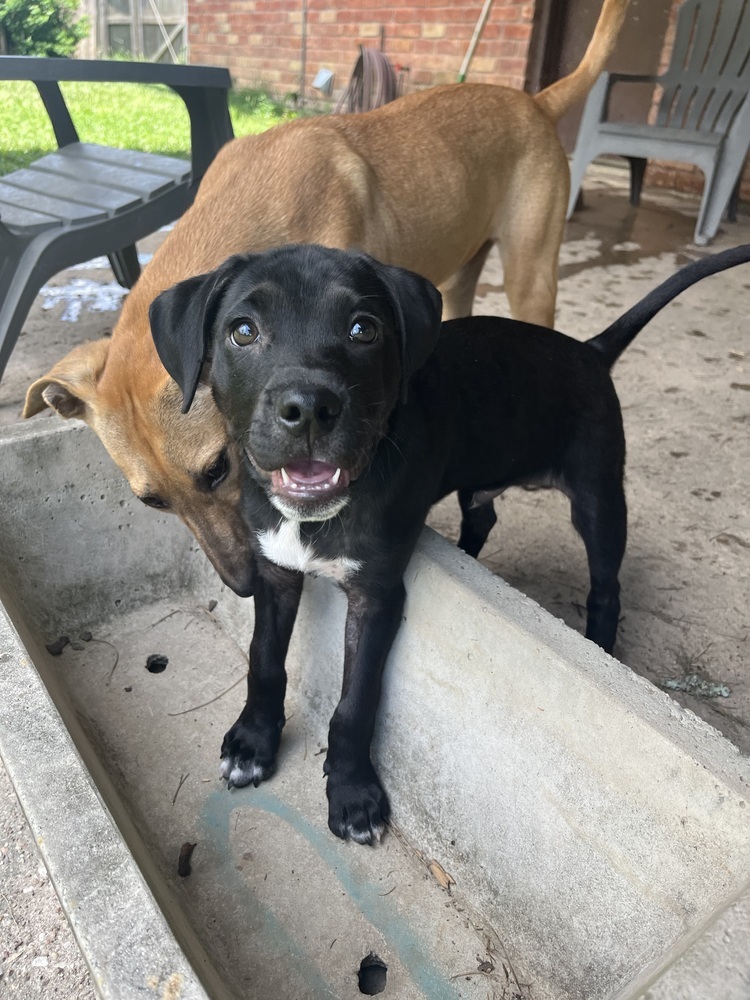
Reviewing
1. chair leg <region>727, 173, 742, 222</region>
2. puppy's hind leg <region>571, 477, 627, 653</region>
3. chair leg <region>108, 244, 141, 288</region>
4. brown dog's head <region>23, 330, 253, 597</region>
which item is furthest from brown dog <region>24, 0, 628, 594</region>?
chair leg <region>727, 173, 742, 222</region>

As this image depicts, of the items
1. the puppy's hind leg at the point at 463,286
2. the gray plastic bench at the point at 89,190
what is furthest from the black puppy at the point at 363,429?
the gray plastic bench at the point at 89,190

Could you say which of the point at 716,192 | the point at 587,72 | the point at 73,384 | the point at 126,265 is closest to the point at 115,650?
the point at 73,384

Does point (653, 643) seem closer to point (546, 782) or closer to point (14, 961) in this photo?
point (546, 782)

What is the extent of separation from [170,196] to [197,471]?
8.45 feet

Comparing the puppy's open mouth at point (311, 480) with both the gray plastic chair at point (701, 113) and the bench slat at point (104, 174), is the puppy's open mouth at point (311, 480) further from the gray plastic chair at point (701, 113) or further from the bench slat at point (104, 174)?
the gray plastic chair at point (701, 113)

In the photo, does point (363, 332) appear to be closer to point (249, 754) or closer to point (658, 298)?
point (658, 298)

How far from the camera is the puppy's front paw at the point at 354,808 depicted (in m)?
2.08

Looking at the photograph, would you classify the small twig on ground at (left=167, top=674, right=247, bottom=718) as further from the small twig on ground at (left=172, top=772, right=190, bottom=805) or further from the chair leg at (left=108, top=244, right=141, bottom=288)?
the chair leg at (left=108, top=244, right=141, bottom=288)

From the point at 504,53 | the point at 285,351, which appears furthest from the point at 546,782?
the point at 504,53

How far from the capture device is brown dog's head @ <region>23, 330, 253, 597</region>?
2.05 metres

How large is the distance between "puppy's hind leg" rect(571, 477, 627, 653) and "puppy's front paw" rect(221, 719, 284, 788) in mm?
992

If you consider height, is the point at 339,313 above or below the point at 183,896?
above

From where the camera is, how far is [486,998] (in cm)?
179

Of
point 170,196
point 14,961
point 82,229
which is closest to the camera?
point 14,961
